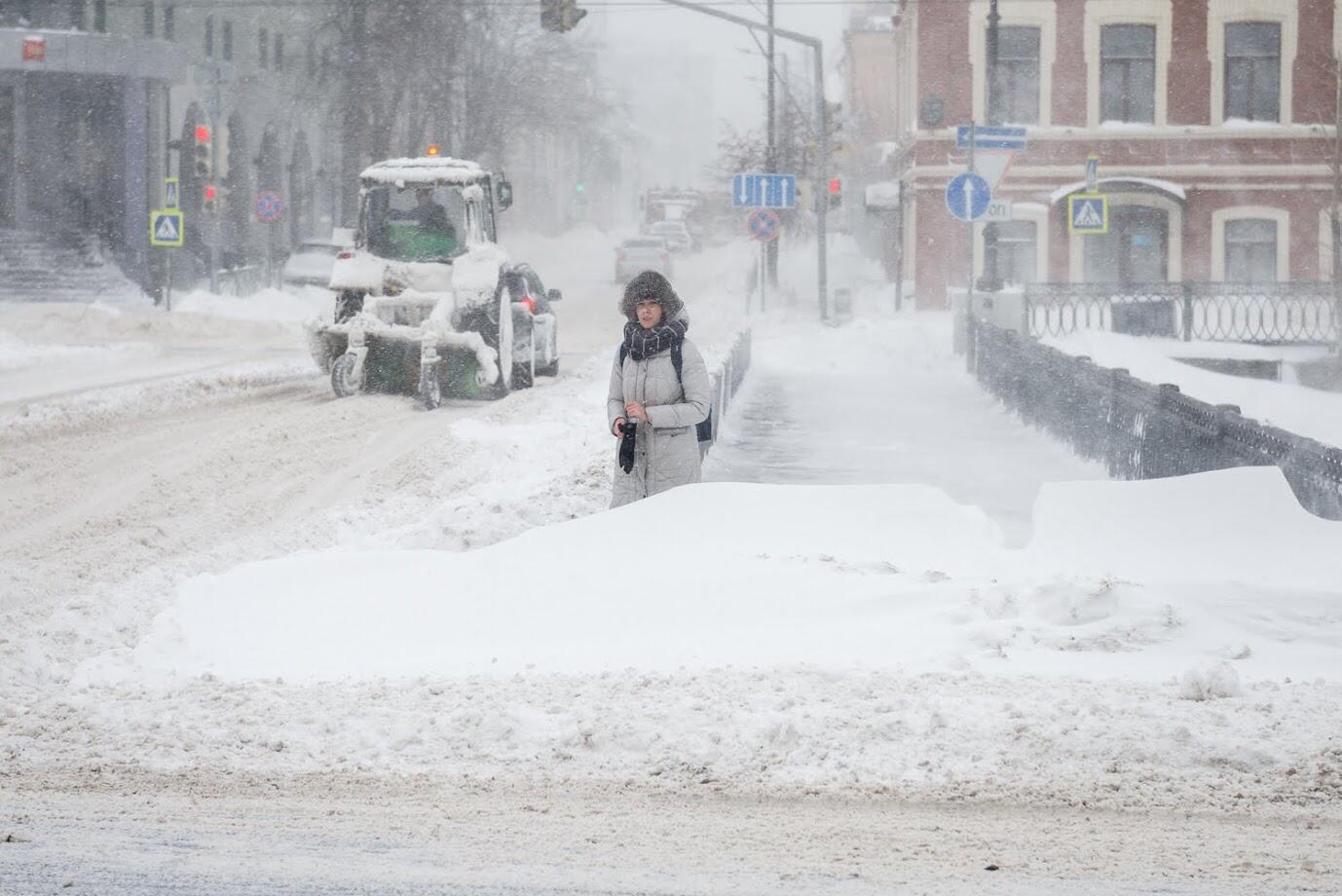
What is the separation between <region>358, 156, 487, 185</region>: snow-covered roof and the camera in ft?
65.5

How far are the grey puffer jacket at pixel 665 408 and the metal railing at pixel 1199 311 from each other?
20.8 m

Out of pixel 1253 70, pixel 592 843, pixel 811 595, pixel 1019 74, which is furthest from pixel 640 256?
pixel 592 843

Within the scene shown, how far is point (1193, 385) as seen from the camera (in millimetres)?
20359

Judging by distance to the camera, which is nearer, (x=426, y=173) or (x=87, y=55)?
(x=426, y=173)

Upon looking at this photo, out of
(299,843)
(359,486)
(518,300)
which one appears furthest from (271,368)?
(299,843)

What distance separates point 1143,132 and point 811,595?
33268mm

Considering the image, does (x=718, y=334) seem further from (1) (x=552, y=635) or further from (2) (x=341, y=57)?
(1) (x=552, y=635)

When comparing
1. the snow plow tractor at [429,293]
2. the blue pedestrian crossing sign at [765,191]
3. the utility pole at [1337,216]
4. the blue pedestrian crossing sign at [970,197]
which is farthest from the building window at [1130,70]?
the snow plow tractor at [429,293]

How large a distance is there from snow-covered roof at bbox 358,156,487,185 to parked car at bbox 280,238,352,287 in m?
20.3

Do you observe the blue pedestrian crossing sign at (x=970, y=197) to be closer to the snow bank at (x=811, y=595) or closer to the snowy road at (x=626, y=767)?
the snowy road at (x=626, y=767)

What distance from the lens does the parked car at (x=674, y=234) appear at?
70.2m

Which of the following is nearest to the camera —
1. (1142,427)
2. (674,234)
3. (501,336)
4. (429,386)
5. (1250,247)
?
(1142,427)

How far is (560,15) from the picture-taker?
25.3 metres

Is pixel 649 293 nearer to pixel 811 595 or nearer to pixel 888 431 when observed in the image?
pixel 811 595
